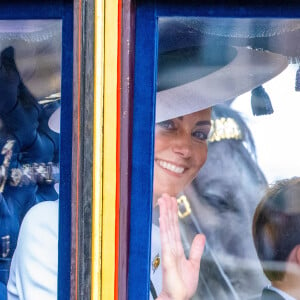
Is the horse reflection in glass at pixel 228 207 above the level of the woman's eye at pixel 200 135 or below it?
below

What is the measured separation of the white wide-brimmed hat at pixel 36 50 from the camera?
1.67 meters

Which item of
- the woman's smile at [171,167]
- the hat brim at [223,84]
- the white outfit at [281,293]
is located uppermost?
the hat brim at [223,84]

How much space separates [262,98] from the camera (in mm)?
1585

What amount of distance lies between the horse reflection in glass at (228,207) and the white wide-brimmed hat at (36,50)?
1.43ft

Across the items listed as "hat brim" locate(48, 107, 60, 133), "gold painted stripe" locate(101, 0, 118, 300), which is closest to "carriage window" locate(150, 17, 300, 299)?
"gold painted stripe" locate(101, 0, 118, 300)

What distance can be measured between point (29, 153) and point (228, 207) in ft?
1.79

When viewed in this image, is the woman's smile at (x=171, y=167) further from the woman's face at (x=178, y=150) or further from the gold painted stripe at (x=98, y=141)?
the gold painted stripe at (x=98, y=141)

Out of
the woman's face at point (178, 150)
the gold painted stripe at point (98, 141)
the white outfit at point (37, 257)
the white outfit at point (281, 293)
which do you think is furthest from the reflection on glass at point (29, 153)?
the white outfit at point (281, 293)

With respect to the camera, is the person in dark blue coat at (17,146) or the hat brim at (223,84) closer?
the hat brim at (223,84)

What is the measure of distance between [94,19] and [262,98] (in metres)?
0.46

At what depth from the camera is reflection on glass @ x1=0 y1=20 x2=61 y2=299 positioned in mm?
1682

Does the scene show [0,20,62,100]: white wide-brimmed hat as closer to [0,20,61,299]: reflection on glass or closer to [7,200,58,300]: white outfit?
[0,20,61,299]: reflection on glass

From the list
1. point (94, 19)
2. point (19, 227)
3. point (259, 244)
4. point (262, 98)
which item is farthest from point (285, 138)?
point (19, 227)

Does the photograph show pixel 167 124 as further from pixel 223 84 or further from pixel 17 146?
pixel 17 146
